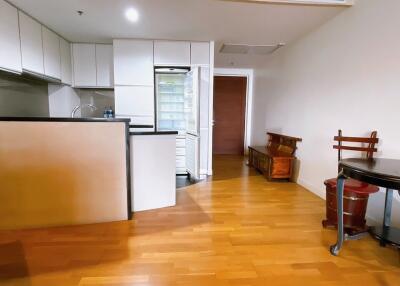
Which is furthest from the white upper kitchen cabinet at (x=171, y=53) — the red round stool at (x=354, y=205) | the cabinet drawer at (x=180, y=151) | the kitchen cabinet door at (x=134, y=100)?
the red round stool at (x=354, y=205)

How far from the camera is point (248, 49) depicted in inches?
173

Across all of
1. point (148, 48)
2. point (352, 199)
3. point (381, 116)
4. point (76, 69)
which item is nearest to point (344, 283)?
point (352, 199)

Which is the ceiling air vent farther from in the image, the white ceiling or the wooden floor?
the wooden floor

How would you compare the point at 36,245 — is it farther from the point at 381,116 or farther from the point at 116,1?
the point at 381,116

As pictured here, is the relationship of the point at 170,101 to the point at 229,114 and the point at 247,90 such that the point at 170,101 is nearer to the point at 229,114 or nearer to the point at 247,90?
the point at 229,114

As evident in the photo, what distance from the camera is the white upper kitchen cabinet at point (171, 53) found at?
3936 millimetres

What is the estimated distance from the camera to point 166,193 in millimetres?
2805

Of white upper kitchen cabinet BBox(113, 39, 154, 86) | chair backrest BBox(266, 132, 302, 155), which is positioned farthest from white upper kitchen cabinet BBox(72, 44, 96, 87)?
chair backrest BBox(266, 132, 302, 155)

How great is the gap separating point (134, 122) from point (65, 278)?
2.78m

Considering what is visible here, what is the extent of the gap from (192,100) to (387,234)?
109 inches

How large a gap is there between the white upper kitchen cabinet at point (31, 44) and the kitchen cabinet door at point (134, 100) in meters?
1.12

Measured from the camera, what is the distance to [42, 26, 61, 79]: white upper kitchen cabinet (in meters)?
3.35

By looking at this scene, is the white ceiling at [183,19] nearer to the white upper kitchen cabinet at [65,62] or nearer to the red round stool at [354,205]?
the white upper kitchen cabinet at [65,62]

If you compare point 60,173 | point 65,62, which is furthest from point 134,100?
point 60,173
